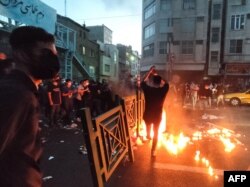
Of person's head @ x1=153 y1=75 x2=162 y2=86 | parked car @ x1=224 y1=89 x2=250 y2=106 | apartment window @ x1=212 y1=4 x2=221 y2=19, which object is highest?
apartment window @ x1=212 y1=4 x2=221 y2=19

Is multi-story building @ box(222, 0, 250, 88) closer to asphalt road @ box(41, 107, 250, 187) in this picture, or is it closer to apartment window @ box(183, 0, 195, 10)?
apartment window @ box(183, 0, 195, 10)

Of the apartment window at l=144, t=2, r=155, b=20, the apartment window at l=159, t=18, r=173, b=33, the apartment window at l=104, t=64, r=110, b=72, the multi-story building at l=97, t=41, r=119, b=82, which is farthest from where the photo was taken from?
the apartment window at l=104, t=64, r=110, b=72

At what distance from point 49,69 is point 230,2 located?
38564mm

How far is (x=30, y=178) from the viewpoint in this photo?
151 cm

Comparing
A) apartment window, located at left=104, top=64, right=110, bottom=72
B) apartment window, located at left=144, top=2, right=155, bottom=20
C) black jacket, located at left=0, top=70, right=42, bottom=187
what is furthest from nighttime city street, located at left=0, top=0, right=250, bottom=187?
apartment window, located at left=104, top=64, right=110, bottom=72

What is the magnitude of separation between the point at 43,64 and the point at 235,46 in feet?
122

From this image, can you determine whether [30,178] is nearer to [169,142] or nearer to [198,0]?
[169,142]

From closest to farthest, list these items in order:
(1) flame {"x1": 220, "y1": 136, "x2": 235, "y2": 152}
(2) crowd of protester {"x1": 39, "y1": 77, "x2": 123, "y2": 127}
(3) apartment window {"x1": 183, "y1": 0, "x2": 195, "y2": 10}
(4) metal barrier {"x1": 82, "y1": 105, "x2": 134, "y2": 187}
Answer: (4) metal barrier {"x1": 82, "y1": 105, "x2": 134, "y2": 187} < (1) flame {"x1": 220, "y1": 136, "x2": 235, "y2": 152} < (2) crowd of protester {"x1": 39, "y1": 77, "x2": 123, "y2": 127} < (3) apartment window {"x1": 183, "y1": 0, "x2": 195, "y2": 10}

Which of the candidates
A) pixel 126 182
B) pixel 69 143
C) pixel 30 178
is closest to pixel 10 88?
pixel 30 178

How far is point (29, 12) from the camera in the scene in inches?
378

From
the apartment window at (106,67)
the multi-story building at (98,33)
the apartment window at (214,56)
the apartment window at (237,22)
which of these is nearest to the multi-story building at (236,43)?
the apartment window at (237,22)

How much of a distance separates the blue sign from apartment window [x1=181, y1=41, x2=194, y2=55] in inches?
1118

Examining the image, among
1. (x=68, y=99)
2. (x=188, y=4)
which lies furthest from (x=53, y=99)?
(x=188, y=4)

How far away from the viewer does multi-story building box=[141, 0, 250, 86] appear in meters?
34.4
